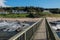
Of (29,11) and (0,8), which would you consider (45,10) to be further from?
(0,8)

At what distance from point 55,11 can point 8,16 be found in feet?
94.8

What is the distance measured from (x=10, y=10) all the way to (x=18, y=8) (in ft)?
16.0

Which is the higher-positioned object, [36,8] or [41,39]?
[41,39]

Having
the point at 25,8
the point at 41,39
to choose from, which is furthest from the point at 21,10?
the point at 41,39

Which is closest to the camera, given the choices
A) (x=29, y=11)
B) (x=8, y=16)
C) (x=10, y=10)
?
(x=8, y=16)

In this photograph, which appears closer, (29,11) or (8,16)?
(8,16)

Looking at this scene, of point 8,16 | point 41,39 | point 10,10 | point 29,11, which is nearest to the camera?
point 41,39

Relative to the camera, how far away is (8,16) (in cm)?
12912

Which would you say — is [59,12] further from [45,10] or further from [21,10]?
[21,10]

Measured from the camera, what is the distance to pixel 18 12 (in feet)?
470

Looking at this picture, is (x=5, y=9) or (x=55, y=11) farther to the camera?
(x=5, y=9)

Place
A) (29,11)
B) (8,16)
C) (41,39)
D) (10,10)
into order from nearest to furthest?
Result: (41,39), (8,16), (29,11), (10,10)

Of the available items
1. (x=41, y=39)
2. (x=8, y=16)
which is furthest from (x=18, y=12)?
(x=41, y=39)

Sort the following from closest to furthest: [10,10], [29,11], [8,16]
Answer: [8,16]
[29,11]
[10,10]
